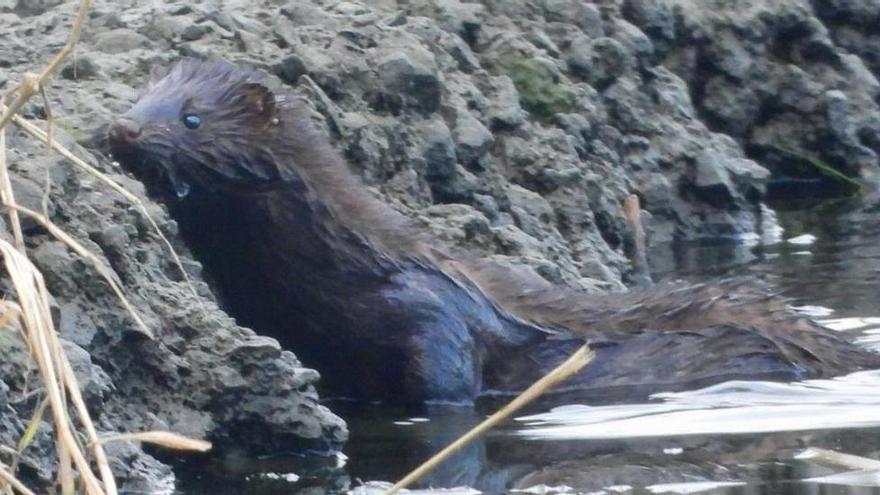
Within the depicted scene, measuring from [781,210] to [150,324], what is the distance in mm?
7444

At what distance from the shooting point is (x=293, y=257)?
781 cm

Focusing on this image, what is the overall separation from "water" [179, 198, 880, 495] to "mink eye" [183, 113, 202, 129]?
1156 mm

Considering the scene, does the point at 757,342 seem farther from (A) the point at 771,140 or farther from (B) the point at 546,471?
(A) the point at 771,140

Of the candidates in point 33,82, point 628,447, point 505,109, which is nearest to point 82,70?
point 505,109

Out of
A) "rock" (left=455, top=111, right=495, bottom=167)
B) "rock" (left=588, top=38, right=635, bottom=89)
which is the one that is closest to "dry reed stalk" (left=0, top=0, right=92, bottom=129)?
"rock" (left=455, top=111, right=495, bottom=167)

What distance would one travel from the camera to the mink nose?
23.7 ft

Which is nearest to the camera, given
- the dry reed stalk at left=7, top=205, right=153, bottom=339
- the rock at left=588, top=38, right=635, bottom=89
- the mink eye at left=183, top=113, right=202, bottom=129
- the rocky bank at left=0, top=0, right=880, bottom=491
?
the dry reed stalk at left=7, top=205, right=153, bottom=339

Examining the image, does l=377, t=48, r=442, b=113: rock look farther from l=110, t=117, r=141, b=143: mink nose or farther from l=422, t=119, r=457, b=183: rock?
l=110, t=117, r=141, b=143: mink nose

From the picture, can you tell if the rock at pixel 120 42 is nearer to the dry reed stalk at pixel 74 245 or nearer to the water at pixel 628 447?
the water at pixel 628 447

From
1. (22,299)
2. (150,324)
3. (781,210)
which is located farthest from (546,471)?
(781,210)

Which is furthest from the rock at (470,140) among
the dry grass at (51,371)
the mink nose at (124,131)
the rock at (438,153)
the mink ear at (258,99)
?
the dry grass at (51,371)

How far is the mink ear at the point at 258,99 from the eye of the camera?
7738 millimetres

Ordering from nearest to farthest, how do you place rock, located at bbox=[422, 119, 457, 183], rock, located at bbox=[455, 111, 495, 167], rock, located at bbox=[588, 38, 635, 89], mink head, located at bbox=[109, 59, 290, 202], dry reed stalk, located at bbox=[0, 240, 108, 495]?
dry reed stalk, located at bbox=[0, 240, 108, 495]
mink head, located at bbox=[109, 59, 290, 202]
rock, located at bbox=[422, 119, 457, 183]
rock, located at bbox=[455, 111, 495, 167]
rock, located at bbox=[588, 38, 635, 89]

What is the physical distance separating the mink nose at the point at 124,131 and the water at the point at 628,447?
1.25 meters
